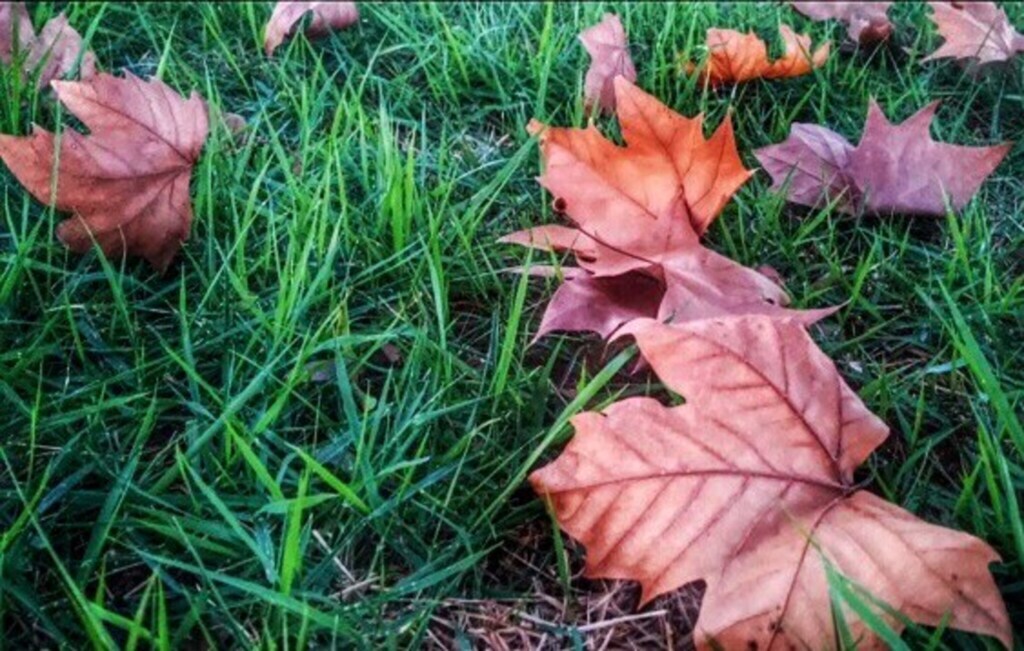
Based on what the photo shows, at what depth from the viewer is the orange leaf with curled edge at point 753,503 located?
86 cm

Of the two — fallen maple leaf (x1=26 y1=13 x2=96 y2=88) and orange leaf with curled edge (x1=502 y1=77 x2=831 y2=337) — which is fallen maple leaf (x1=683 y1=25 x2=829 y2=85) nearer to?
orange leaf with curled edge (x1=502 y1=77 x2=831 y2=337)

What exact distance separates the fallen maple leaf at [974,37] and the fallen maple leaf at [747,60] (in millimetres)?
211

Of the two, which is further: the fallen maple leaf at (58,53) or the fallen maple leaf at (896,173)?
the fallen maple leaf at (58,53)

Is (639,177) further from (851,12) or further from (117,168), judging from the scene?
(851,12)

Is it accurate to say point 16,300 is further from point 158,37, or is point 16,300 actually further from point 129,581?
point 158,37

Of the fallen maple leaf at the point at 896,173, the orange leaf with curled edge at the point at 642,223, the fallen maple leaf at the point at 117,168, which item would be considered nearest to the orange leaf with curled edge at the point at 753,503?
the orange leaf with curled edge at the point at 642,223

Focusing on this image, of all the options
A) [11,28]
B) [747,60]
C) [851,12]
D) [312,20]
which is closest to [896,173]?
[747,60]

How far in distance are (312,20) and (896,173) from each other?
101cm

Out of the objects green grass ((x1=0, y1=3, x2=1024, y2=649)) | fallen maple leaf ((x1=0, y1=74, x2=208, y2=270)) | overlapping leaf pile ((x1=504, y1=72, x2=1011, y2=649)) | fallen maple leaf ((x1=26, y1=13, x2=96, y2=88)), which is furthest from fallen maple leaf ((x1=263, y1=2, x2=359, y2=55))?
overlapping leaf pile ((x1=504, y1=72, x2=1011, y2=649))

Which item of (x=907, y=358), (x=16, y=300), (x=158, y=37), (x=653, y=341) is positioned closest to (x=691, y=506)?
(x=653, y=341)

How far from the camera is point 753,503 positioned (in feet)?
3.03

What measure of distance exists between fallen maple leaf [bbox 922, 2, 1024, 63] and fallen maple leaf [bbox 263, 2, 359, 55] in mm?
994

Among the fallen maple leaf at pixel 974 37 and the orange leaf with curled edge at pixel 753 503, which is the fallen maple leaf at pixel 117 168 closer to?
the orange leaf with curled edge at pixel 753 503

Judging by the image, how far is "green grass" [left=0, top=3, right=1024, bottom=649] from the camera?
94cm
